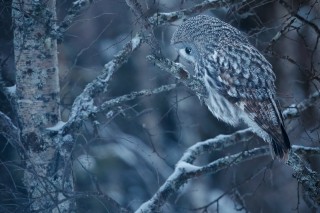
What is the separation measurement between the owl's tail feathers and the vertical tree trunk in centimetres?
120

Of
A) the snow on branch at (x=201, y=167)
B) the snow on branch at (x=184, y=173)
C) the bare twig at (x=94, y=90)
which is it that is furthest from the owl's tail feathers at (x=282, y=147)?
the bare twig at (x=94, y=90)

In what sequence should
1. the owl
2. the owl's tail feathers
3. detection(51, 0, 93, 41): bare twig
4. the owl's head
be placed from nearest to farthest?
the owl's tail feathers, the owl, the owl's head, detection(51, 0, 93, 41): bare twig

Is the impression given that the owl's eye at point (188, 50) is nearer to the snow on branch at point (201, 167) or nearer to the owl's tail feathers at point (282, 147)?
the snow on branch at point (201, 167)

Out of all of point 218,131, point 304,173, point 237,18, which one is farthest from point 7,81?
point 218,131

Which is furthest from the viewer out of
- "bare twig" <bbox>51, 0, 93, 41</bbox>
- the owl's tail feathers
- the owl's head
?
"bare twig" <bbox>51, 0, 93, 41</bbox>

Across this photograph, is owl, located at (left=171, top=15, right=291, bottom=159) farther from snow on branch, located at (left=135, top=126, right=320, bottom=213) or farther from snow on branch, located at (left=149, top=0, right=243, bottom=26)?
snow on branch, located at (left=135, top=126, right=320, bottom=213)

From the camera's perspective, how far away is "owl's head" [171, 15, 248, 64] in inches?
151

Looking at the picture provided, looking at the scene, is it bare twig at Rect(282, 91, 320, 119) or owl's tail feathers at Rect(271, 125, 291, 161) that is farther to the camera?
bare twig at Rect(282, 91, 320, 119)

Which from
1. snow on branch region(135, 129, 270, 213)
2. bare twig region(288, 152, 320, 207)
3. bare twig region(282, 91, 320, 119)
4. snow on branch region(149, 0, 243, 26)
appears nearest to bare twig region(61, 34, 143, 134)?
snow on branch region(149, 0, 243, 26)

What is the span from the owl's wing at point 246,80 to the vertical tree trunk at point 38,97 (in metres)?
0.99

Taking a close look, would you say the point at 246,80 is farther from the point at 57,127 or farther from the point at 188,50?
the point at 57,127

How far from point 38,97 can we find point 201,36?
1.04 m

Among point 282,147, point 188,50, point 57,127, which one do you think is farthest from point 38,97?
point 282,147

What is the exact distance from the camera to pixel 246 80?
374cm
